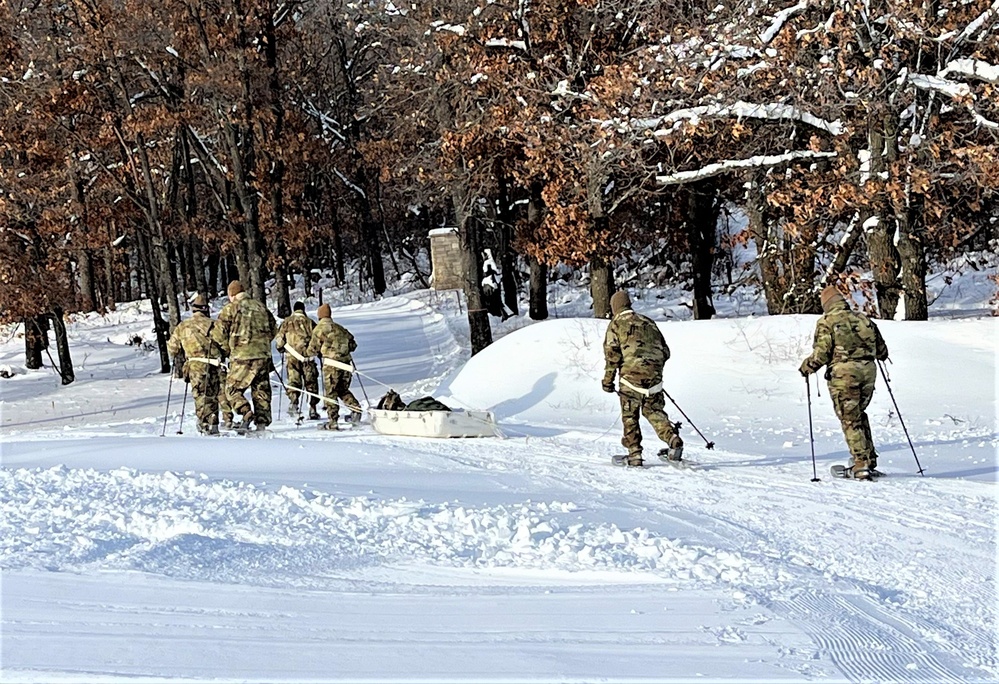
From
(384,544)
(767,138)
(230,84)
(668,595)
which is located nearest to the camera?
(668,595)

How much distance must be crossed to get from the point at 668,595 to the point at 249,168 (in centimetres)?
2807

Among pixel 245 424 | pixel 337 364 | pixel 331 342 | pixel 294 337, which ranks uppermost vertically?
pixel 294 337

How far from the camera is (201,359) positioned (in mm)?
15367

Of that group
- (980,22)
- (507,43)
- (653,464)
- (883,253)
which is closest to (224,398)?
(653,464)

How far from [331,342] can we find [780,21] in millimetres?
9336

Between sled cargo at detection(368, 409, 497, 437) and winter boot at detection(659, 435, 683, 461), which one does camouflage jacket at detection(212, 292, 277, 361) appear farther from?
winter boot at detection(659, 435, 683, 461)

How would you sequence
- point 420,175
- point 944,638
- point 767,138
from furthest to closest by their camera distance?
point 420,175
point 767,138
point 944,638

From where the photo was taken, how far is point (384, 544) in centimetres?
704

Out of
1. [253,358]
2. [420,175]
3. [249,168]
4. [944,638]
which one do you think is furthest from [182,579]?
[249,168]

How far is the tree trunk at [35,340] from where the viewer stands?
31031 mm

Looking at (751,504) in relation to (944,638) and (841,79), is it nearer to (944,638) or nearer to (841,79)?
(944,638)

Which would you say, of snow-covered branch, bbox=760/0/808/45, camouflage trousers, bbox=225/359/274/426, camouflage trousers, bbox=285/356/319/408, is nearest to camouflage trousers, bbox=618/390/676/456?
camouflage trousers, bbox=225/359/274/426

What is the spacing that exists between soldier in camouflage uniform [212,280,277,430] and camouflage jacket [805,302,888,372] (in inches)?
315

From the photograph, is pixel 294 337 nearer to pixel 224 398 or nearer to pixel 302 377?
pixel 302 377
